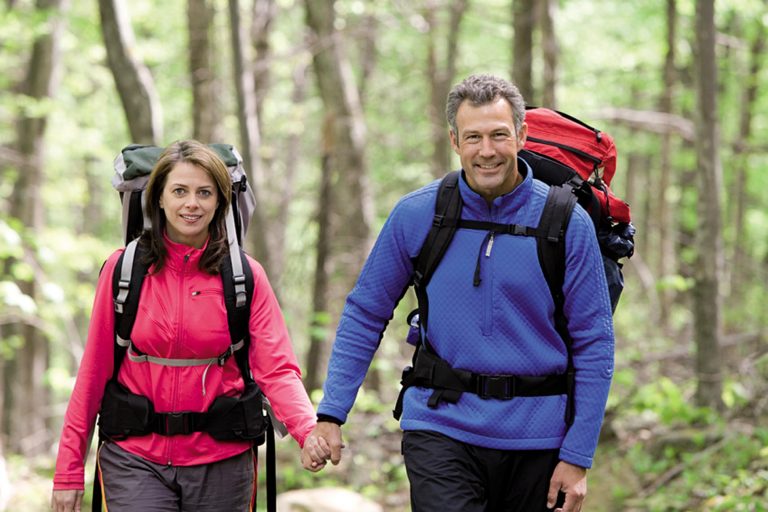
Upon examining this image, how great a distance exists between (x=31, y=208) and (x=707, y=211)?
1109 centimetres

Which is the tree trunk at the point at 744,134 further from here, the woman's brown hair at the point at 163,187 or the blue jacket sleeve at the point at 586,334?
the woman's brown hair at the point at 163,187

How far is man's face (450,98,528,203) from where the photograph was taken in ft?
12.1

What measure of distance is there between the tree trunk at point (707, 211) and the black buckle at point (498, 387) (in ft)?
19.9

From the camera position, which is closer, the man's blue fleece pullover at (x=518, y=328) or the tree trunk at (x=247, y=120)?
the man's blue fleece pullover at (x=518, y=328)

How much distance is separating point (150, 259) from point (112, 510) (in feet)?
3.39

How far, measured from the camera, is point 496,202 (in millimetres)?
3697

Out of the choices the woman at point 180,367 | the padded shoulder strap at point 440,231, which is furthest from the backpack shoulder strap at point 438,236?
the woman at point 180,367

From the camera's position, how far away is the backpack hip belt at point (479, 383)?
361cm

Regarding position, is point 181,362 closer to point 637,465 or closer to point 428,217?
point 428,217

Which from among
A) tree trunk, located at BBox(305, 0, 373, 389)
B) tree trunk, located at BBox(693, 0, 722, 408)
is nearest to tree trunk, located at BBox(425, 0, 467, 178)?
tree trunk, located at BBox(305, 0, 373, 389)

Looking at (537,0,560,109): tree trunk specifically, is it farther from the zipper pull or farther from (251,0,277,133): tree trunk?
the zipper pull

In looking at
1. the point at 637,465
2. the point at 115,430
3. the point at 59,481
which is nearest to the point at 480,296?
the point at 115,430

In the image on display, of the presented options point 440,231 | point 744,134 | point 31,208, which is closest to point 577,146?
point 440,231

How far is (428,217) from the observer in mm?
3781
